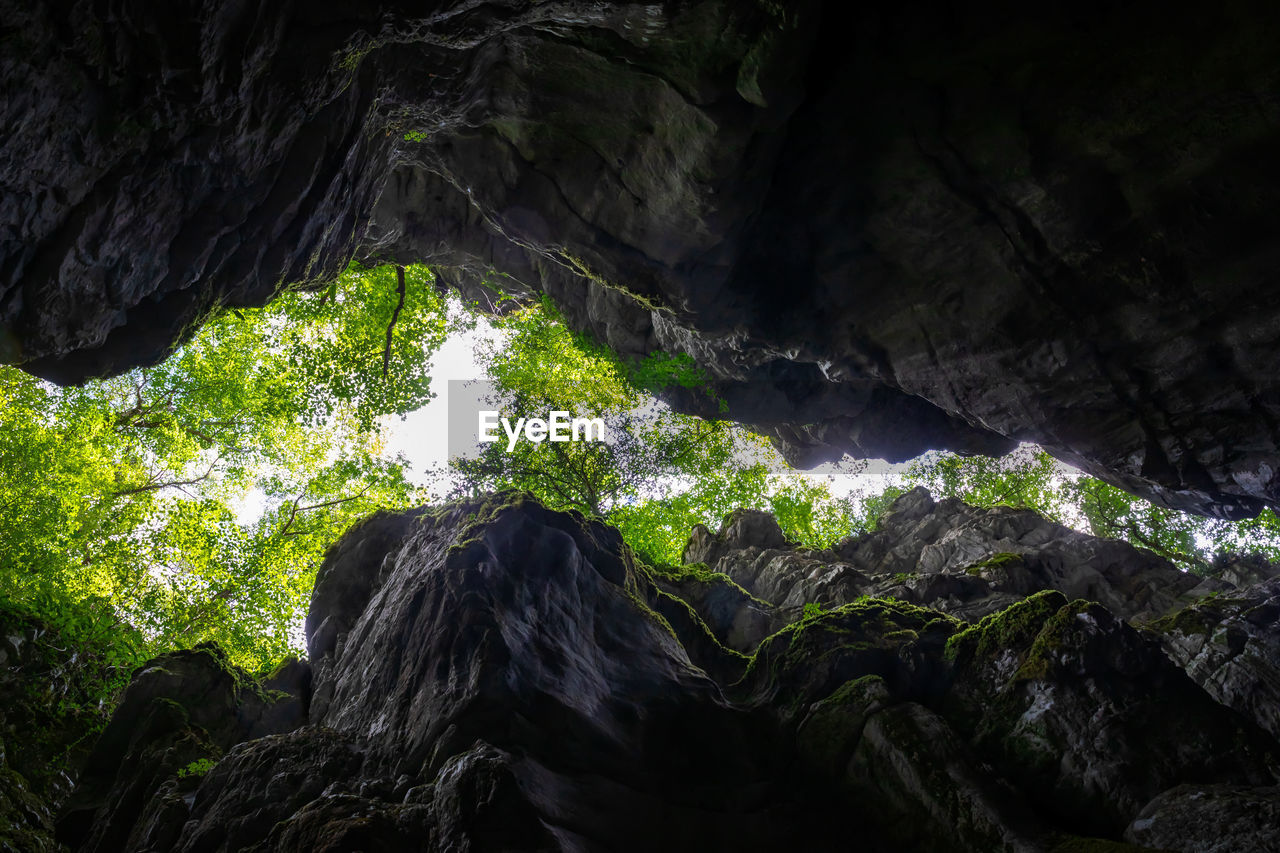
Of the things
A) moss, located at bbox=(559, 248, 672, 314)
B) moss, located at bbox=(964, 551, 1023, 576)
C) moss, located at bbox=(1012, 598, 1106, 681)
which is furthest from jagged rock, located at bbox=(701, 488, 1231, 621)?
moss, located at bbox=(559, 248, 672, 314)

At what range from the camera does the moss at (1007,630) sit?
981cm

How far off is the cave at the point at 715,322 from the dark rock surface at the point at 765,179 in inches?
2.3

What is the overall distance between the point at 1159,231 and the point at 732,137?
26.7 ft

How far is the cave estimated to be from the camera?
6.46 metres

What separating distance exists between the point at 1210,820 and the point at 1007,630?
3.76 metres

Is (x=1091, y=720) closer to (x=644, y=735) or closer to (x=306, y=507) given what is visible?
(x=644, y=735)

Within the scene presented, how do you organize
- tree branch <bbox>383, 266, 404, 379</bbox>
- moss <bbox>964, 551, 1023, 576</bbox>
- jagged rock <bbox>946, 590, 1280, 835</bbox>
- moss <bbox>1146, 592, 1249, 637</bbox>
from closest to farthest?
1. jagged rock <bbox>946, 590, 1280, 835</bbox>
2. moss <bbox>1146, 592, 1249, 637</bbox>
3. moss <bbox>964, 551, 1023, 576</bbox>
4. tree branch <bbox>383, 266, 404, 379</bbox>

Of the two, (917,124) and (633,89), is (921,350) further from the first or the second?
(633,89)

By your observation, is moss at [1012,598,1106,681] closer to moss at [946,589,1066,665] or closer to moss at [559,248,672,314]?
moss at [946,589,1066,665]

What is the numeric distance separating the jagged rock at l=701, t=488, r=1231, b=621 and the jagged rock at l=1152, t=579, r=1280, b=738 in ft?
10.7

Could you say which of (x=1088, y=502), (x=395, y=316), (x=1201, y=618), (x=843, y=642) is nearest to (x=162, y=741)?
(x=395, y=316)

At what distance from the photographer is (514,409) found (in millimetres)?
20094

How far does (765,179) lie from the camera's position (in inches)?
463

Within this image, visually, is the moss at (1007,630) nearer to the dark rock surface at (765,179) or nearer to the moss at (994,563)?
the dark rock surface at (765,179)
